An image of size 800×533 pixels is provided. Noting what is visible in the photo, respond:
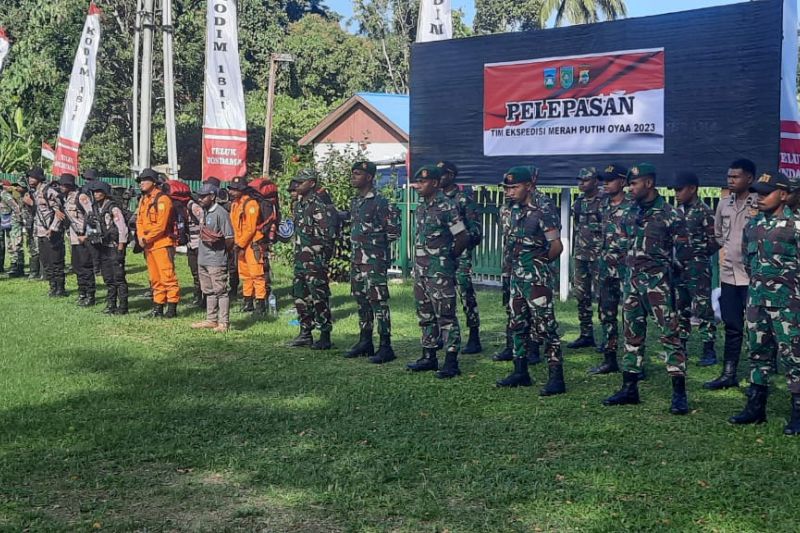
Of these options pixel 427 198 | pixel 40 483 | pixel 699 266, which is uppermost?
pixel 427 198

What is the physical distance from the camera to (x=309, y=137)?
35125 mm

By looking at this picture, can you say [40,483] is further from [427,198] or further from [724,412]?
[724,412]

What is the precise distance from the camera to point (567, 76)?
13508mm

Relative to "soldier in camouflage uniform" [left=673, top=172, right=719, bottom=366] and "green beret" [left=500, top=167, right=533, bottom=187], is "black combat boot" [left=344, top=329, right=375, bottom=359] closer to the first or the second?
"green beret" [left=500, top=167, right=533, bottom=187]

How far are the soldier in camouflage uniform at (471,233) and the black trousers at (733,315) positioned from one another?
2.57 meters

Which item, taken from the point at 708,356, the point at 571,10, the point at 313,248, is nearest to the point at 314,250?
the point at 313,248

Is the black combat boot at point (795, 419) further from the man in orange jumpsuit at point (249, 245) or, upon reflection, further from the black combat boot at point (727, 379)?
the man in orange jumpsuit at point (249, 245)

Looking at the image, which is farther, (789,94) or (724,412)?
(789,94)

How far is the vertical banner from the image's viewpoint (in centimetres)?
1158

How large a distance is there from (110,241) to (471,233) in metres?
5.84

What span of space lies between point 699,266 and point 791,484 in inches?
147

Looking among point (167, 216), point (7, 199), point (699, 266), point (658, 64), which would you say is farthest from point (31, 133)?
point (699, 266)

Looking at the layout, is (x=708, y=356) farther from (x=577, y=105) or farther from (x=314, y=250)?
(x=577, y=105)

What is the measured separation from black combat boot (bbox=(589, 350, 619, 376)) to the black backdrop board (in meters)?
4.01
